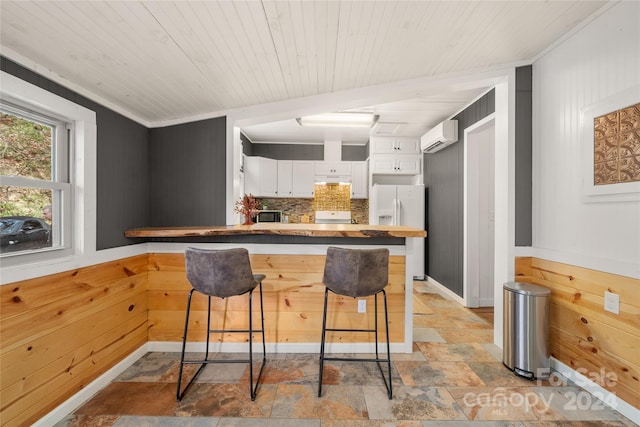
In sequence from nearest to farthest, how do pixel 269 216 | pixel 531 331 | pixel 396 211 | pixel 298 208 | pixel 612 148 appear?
pixel 612 148 < pixel 531 331 < pixel 396 211 < pixel 269 216 < pixel 298 208

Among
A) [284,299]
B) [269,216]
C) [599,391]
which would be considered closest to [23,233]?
[284,299]

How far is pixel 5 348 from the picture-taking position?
1379 mm

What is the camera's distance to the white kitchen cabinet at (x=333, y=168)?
529 cm

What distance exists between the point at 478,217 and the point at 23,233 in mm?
4279

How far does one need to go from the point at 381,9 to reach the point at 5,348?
2.64 meters

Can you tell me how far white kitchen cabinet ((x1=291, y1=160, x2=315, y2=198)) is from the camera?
5.35 metres

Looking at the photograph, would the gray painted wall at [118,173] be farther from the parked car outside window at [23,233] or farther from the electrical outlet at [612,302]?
the electrical outlet at [612,302]

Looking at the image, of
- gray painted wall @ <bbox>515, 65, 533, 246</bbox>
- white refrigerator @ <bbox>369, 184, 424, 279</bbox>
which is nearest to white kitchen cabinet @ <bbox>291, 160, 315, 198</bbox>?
white refrigerator @ <bbox>369, 184, 424, 279</bbox>

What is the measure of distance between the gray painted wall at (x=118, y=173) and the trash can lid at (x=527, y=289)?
3.08m

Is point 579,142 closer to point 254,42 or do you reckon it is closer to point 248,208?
point 254,42

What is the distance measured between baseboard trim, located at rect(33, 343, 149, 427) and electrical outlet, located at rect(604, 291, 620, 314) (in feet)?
11.2

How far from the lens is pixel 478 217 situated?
357 centimetres

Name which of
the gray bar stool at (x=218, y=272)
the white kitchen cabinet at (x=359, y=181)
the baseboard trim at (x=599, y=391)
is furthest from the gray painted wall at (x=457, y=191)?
the gray bar stool at (x=218, y=272)

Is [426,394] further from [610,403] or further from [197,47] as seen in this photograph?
[197,47]
